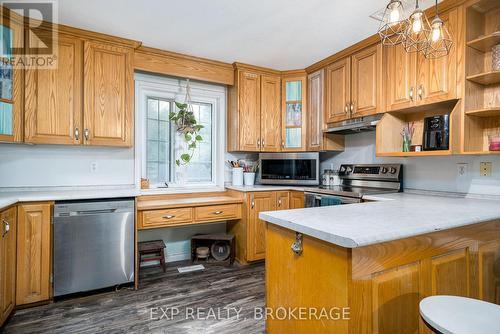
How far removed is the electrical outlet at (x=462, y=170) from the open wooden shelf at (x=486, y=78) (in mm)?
665

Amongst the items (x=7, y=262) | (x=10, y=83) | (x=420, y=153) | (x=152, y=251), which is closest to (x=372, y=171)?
(x=420, y=153)

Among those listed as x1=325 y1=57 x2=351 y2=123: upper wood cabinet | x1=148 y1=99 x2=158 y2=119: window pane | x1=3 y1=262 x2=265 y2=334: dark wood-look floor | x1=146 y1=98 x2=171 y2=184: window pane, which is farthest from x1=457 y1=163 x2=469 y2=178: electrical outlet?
x1=148 y1=99 x2=158 y2=119: window pane

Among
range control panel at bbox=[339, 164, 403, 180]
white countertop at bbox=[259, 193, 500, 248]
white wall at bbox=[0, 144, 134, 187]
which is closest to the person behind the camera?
white countertop at bbox=[259, 193, 500, 248]

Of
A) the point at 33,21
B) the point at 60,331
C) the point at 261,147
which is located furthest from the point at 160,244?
the point at 33,21

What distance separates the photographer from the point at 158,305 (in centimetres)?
225

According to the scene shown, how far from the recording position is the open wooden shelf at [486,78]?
1935mm

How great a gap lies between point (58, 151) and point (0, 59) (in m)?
0.91

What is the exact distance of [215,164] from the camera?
3.68 m

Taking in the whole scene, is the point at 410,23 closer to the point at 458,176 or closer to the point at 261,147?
the point at 458,176

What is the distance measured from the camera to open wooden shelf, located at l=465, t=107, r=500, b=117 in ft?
6.26

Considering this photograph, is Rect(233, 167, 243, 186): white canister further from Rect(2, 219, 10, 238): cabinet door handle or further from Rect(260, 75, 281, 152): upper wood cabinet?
Rect(2, 219, 10, 238): cabinet door handle

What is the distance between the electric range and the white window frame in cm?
127

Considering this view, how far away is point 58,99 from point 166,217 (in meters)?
1.47

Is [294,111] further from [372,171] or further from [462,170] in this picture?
[462,170]
